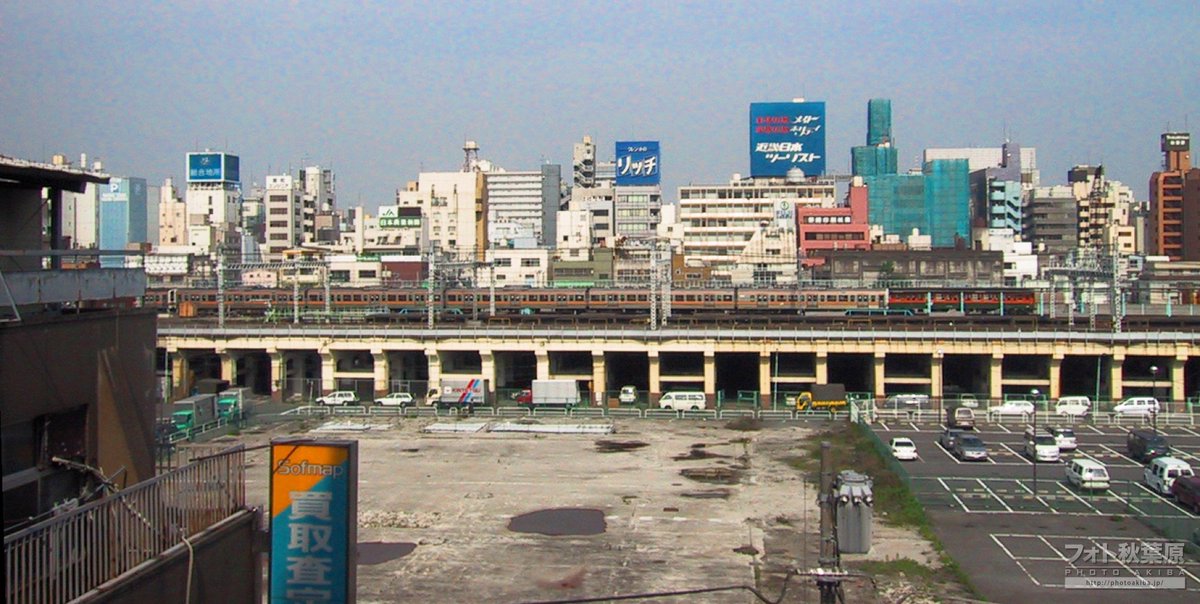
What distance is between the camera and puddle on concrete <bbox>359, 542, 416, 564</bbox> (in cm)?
2278

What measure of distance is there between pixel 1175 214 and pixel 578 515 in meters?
97.4

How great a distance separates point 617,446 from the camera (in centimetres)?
3816

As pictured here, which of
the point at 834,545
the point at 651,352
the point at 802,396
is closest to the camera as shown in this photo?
the point at 834,545

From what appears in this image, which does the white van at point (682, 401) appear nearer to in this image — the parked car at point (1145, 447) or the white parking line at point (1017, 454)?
the white parking line at point (1017, 454)

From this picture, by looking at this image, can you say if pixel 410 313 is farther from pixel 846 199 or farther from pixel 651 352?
pixel 846 199

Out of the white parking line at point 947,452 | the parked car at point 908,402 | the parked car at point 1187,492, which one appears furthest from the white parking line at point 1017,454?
the parked car at point 908,402

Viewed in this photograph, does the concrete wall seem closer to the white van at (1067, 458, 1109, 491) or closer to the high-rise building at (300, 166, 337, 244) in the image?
the white van at (1067, 458, 1109, 491)

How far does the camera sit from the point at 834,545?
1012cm

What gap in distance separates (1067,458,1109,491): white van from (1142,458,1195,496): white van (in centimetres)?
121

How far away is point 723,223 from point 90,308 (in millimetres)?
93069

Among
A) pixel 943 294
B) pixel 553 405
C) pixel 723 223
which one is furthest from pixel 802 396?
pixel 723 223

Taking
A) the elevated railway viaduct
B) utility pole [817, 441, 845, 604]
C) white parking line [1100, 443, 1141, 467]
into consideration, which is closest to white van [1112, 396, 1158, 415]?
the elevated railway viaduct

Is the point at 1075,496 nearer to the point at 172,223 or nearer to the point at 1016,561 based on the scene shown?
the point at 1016,561

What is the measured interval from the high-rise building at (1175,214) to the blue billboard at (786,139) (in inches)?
1288
